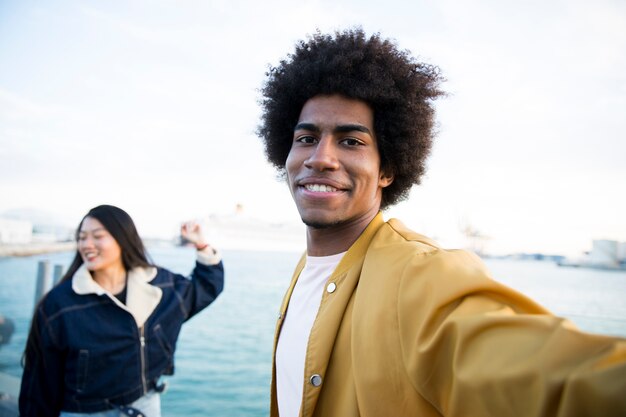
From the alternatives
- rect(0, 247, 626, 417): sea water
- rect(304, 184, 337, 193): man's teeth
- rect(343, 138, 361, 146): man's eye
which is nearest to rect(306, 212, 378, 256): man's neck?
rect(304, 184, 337, 193): man's teeth

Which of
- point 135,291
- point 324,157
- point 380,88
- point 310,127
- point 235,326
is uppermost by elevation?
→ point 380,88

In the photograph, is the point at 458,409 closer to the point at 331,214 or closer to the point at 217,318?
the point at 331,214

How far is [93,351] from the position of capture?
2.76 m

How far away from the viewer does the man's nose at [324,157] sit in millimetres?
1733

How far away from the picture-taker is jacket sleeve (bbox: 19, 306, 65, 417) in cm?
274

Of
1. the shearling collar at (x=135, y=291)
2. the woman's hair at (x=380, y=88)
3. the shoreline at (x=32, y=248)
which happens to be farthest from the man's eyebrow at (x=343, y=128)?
the shoreline at (x=32, y=248)

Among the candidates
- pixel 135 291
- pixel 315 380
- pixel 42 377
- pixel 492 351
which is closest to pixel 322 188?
pixel 315 380

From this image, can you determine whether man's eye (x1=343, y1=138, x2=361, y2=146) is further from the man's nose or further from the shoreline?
the shoreline

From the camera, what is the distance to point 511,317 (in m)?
0.93

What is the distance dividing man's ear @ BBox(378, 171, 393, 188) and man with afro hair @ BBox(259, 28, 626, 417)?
13mm

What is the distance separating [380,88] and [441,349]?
1.33m

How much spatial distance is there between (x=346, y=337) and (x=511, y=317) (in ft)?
1.95

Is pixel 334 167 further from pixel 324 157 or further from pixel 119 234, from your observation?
pixel 119 234

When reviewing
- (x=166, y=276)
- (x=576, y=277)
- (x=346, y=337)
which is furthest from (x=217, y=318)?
(x=576, y=277)
